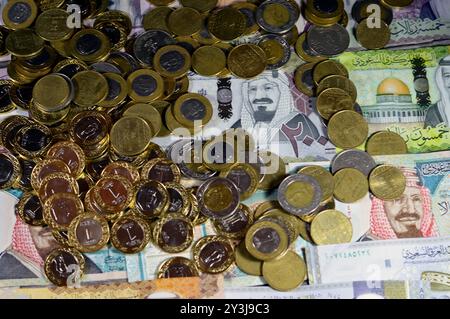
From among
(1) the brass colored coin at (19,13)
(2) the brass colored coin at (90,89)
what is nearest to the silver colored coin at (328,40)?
(2) the brass colored coin at (90,89)

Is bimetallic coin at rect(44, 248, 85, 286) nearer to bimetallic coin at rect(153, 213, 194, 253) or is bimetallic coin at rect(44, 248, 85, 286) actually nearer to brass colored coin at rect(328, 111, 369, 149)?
bimetallic coin at rect(153, 213, 194, 253)

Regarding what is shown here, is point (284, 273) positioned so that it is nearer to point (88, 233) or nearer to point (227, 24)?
point (88, 233)

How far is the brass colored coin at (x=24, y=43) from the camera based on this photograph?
1574 mm

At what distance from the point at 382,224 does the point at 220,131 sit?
48cm

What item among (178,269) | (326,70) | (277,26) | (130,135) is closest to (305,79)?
(326,70)

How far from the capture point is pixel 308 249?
1.42 meters

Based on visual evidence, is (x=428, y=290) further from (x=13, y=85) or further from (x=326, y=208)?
(x=13, y=85)

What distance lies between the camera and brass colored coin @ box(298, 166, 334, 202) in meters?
1.44

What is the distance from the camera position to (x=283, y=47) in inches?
62.7

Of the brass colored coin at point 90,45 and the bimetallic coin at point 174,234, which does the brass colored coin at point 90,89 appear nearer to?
the brass colored coin at point 90,45

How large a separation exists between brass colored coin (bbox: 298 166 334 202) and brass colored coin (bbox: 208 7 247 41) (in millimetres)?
424

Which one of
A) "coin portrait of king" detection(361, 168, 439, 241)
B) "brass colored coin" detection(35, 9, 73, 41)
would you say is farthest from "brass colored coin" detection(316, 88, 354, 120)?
"brass colored coin" detection(35, 9, 73, 41)

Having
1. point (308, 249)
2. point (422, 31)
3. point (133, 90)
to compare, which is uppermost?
point (422, 31)
